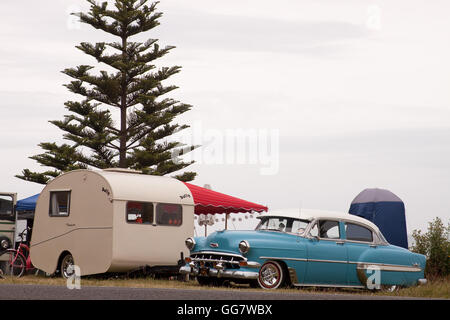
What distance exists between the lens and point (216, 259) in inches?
592

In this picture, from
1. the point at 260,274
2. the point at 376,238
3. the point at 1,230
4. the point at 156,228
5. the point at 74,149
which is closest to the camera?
the point at 260,274

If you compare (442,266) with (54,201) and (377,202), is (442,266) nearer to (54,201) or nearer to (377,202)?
(377,202)

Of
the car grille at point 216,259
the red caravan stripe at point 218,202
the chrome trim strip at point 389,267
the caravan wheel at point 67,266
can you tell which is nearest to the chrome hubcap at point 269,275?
the car grille at point 216,259

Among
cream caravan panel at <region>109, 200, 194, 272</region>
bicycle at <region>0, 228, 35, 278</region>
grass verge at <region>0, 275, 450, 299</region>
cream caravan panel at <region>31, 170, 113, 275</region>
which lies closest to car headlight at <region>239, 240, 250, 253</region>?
grass verge at <region>0, 275, 450, 299</region>

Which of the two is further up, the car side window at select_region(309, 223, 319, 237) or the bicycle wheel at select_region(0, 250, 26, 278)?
the car side window at select_region(309, 223, 319, 237)

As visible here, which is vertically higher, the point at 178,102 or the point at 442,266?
the point at 178,102

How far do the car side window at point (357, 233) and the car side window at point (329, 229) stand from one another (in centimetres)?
30

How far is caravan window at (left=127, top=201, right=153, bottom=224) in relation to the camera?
17.3m

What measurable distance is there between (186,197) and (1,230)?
545 cm

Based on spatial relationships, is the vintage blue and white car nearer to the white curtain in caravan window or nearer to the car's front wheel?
A: the car's front wheel

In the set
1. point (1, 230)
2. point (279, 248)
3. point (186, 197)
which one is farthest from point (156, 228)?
point (1, 230)

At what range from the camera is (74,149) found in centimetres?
3628

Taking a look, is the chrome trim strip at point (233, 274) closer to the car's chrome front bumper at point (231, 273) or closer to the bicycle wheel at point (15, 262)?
the car's chrome front bumper at point (231, 273)
